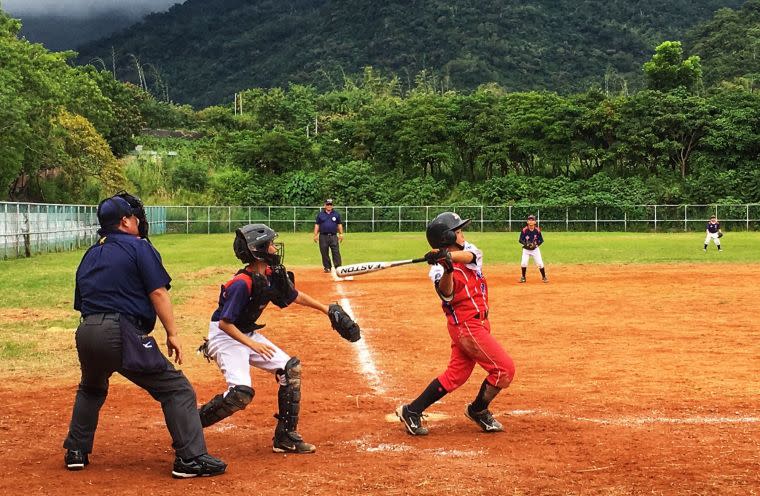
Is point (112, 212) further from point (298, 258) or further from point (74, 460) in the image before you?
point (298, 258)

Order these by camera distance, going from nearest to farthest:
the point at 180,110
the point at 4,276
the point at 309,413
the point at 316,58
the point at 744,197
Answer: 1. the point at 309,413
2. the point at 4,276
3. the point at 744,197
4. the point at 180,110
5. the point at 316,58

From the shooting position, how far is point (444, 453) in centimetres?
666

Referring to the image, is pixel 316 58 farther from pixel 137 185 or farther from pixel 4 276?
pixel 4 276

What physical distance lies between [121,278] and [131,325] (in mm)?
329

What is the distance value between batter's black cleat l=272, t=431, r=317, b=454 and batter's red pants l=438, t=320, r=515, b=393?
1325 mm

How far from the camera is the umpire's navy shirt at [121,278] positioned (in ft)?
19.6

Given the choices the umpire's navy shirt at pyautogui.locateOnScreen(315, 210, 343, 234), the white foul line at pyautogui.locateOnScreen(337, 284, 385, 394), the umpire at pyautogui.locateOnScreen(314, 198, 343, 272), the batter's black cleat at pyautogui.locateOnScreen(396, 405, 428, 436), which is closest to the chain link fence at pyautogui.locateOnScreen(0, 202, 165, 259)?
the umpire at pyautogui.locateOnScreen(314, 198, 343, 272)

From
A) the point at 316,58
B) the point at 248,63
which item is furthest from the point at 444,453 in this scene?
the point at 248,63

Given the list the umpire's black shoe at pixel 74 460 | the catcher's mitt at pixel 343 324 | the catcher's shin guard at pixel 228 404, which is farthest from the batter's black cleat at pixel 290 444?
the umpire's black shoe at pixel 74 460

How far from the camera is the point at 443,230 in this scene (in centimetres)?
707

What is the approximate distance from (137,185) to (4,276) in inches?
1951

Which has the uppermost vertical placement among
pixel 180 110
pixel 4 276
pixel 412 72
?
pixel 412 72

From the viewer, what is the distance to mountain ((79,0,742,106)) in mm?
136250

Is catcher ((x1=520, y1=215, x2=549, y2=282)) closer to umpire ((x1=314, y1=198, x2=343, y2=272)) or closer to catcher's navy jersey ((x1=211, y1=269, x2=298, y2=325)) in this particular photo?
umpire ((x1=314, y1=198, x2=343, y2=272))
